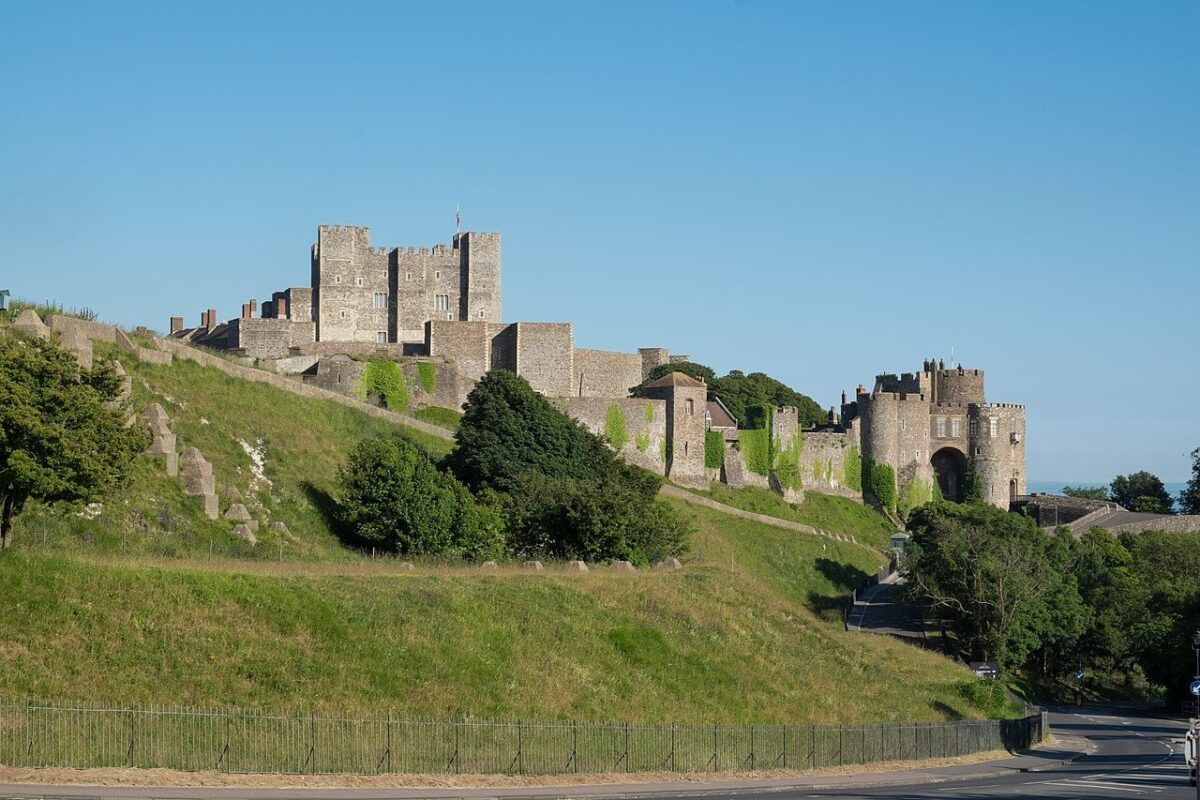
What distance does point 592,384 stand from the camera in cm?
8650

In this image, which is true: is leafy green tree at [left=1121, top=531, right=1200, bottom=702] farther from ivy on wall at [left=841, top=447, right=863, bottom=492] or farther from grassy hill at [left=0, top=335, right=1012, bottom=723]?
ivy on wall at [left=841, top=447, right=863, bottom=492]

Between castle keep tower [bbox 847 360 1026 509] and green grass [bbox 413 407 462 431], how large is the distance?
92.4 ft

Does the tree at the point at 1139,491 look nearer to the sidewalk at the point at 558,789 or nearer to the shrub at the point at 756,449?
the shrub at the point at 756,449

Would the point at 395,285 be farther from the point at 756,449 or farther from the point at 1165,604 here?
the point at 1165,604

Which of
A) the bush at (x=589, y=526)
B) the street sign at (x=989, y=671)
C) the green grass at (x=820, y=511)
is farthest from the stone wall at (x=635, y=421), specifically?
the street sign at (x=989, y=671)

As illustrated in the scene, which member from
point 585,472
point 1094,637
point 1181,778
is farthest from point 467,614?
point 1094,637

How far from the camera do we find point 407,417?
67438 mm

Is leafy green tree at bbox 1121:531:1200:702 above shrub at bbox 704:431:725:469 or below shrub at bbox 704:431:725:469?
below

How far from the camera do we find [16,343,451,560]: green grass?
40594 mm

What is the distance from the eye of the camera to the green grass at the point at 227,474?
133 feet

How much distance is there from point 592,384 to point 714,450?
26.6 ft

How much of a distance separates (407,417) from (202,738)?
4057 cm

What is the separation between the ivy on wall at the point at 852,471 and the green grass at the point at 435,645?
41924mm

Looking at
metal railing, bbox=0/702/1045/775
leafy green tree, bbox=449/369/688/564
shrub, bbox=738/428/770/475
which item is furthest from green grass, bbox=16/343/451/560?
shrub, bbox=738/428/770/475
